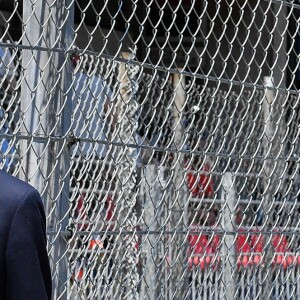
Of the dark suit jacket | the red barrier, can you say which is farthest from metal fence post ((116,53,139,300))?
the dark suit jacket

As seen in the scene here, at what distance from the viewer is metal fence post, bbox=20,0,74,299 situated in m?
3.27

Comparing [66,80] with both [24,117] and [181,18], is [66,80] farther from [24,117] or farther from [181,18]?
[181,18]

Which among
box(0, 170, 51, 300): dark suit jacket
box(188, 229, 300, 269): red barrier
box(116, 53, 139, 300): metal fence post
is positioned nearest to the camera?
box(0, 170, 51, 300): dark suit jacket

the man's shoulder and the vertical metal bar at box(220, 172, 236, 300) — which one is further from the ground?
the man's shoulder

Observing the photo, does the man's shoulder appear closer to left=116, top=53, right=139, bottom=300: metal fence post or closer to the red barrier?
left=116, top=53, right=139, bottom=300: metal fence post

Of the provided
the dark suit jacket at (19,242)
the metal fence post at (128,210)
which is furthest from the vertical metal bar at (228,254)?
the dark suit jacket at (19,242)

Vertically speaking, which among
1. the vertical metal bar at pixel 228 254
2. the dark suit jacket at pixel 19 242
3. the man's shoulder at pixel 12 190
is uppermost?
the man's shoulder at pixel 12 190

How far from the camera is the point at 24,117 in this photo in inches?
129

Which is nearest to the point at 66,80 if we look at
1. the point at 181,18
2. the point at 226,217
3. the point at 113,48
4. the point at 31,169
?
the point at 31,169

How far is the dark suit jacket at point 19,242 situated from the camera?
6.54 ft

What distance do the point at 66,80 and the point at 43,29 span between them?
0.66ft

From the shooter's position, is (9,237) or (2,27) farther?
(2,27)

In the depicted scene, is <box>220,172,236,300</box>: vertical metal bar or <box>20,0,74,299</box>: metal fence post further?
<box>220,172,236,300</box>: vertical metal bar

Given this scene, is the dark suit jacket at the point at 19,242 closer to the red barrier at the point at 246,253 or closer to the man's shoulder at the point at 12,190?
the man's shoulder at the point at 12,190
